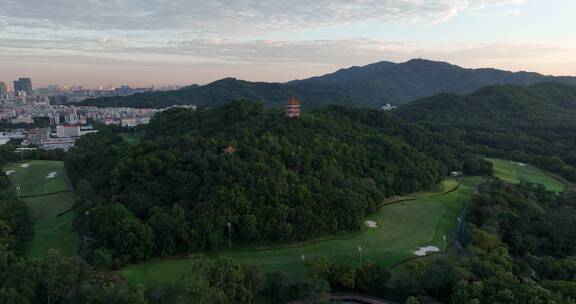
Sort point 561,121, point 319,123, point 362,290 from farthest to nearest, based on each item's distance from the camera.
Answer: point 561,121 < point 319,123 < point 362,290

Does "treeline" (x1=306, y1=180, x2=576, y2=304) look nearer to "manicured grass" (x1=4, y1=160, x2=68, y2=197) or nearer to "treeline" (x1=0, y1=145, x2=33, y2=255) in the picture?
"treeline" (x1=0, y1=145, x2=33, y2=255)

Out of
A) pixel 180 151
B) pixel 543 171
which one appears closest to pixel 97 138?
pixel 180 151

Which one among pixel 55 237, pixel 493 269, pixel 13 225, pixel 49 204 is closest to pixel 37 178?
pixel 49 204

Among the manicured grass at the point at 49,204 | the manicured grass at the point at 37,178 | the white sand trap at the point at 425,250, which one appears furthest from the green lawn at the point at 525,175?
the manicured grass at the point at 37,178

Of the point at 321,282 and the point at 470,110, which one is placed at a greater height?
the point at 470,110

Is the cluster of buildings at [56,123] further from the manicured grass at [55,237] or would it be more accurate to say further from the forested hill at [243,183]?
the manicured grass at [55,237]

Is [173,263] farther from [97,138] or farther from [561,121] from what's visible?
[561,121]

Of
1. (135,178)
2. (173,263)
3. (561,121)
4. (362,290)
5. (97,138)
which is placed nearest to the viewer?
(362,290)

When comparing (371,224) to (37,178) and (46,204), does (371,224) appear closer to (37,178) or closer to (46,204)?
(46,204)
